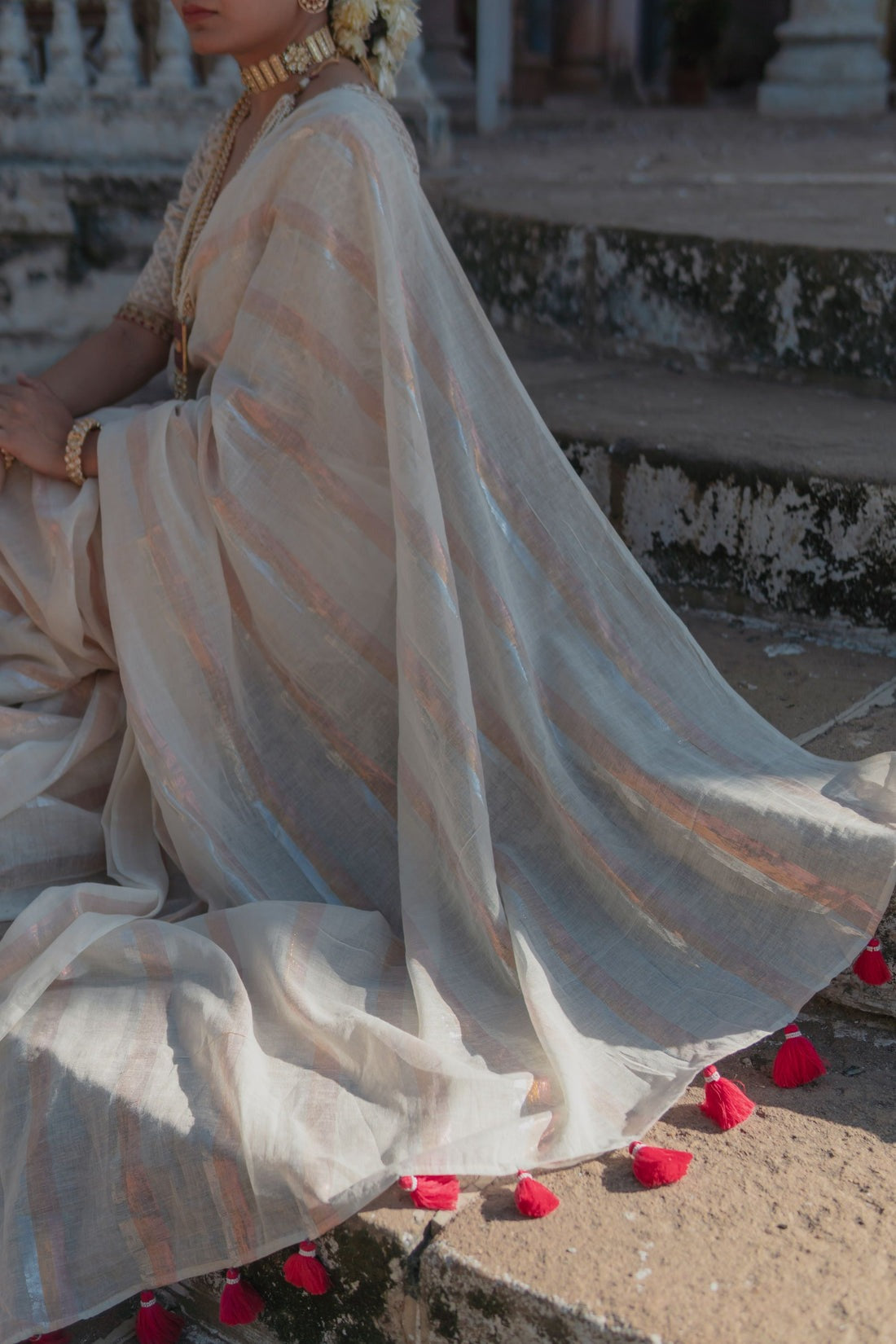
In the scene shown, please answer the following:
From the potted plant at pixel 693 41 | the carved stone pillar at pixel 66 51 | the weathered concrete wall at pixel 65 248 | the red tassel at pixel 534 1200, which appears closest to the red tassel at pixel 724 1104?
the red tassel at pixel 534 1200

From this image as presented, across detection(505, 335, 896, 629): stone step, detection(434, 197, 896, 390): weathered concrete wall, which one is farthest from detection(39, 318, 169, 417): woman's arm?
detection(434, 197, 896, 390): weathered concrete wall

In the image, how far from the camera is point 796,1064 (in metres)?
1.64

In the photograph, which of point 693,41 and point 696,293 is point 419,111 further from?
point 693,41

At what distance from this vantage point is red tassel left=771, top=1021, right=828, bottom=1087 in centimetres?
164

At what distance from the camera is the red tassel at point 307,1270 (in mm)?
1438

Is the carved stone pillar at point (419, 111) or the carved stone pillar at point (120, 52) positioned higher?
the carved stone pillar at point (120, 52)

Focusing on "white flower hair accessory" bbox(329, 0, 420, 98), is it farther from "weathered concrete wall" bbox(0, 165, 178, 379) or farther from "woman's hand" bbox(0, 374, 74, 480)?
"weathered concrete wall" bbox(0, 165, 178, 379)

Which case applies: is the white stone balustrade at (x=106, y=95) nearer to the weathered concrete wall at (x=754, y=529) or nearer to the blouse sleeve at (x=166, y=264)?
the blouse sleeve at (x=166, y=264)

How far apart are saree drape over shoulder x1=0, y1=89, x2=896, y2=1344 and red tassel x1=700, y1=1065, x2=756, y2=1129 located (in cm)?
5

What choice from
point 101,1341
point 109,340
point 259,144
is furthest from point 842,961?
point 109,340

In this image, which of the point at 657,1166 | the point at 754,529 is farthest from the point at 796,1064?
the point at 754,529

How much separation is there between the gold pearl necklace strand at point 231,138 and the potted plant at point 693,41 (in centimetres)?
908

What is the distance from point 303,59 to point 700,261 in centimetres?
133

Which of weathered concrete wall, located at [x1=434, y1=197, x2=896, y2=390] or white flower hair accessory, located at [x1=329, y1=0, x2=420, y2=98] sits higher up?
white flower hair accessory, located at [x1=329, y1=0, x2=420, y2=98]
